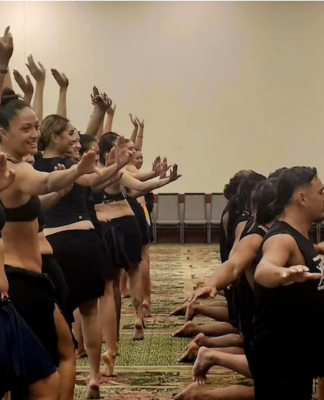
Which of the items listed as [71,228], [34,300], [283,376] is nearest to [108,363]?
[71,228]

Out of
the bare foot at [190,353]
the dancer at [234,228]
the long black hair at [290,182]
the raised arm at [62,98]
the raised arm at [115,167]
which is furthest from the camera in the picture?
the raised arm at [62,98]

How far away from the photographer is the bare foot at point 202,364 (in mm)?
3555

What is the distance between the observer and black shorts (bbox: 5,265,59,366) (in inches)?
99.1

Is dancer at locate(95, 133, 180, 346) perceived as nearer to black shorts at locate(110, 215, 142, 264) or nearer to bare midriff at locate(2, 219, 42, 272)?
black shorts at locate(110, 215, 142, 264)

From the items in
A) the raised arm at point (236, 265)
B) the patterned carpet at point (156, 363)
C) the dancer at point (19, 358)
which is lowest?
the patterned carpet at point (156, 363)

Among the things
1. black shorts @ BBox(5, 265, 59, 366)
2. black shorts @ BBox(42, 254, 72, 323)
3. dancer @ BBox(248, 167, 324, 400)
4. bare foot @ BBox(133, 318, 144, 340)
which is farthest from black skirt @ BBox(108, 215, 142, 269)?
dancer @ BBox(248, 167, 324, 400)

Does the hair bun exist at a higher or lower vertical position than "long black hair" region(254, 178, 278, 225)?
higher

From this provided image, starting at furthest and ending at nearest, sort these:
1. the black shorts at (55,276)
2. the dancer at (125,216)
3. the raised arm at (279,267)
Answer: the dancer at (125,216)
the black shorts at (55,276)
the raised arm at (279,267)

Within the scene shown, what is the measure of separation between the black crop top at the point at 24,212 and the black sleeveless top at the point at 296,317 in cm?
90

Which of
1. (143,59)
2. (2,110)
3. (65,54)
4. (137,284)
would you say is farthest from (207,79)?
(2,110)

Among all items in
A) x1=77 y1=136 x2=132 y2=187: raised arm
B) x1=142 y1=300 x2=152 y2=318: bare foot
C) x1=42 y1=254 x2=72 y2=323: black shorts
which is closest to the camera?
x1=42 y1=254 x2=72 y2=323: black shorts

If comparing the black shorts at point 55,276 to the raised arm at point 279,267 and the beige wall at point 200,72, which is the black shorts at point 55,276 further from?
the beige wall at point 200,72

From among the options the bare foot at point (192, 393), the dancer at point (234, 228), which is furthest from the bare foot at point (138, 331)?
the bare foot at point (192, 393)

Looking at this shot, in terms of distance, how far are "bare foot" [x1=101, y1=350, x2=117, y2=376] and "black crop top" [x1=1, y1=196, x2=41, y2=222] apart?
1584mm
